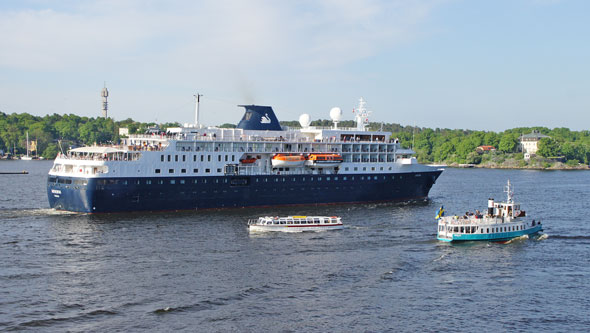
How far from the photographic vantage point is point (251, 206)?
235 feet

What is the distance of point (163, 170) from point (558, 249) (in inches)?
1540

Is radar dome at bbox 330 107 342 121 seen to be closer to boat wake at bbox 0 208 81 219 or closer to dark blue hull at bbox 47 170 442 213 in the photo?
dark blue hull at bbox 47 170 442 213

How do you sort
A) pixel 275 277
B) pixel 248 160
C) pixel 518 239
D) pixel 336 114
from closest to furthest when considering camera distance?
pixel 275 277 < pixel 518 239 < pixel 248 160 < pixel 336 114

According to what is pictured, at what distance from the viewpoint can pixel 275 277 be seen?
4159 centimetres

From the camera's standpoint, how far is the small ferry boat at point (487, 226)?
173 ft

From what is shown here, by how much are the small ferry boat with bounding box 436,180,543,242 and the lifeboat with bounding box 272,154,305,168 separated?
953 inches

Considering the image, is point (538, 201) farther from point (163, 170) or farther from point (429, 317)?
point (429, 317)

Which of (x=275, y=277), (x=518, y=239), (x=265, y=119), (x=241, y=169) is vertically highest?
(x=265, y=119)

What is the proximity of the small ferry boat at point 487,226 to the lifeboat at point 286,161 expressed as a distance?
24211 millimetres

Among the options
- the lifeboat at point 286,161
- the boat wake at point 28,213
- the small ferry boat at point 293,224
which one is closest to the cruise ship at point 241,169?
the lifeboat at point 286,161

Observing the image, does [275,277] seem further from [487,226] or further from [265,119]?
[265,119]

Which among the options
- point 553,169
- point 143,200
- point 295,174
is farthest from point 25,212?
point 553,169

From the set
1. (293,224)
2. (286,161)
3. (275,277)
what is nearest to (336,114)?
(286,161)

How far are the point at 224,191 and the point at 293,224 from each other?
14.7 metres
